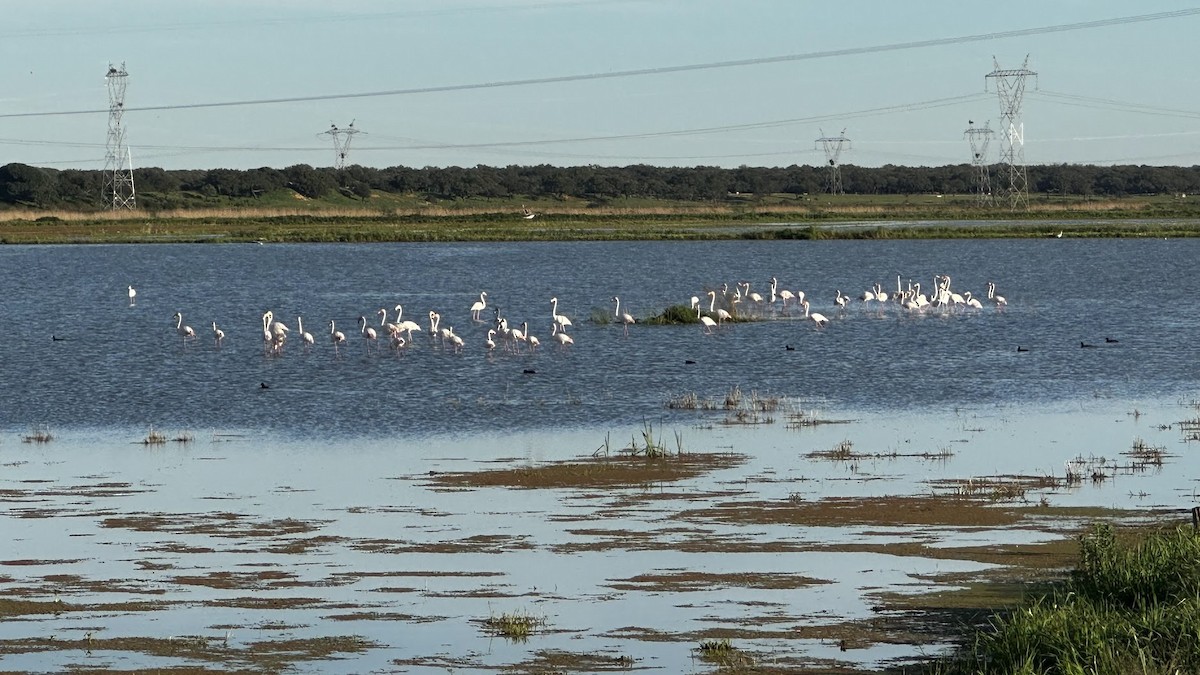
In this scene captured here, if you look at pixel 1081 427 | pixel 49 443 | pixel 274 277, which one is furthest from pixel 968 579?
pixel 274 277

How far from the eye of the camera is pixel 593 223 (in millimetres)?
110312

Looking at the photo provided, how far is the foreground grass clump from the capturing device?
32.0 feet

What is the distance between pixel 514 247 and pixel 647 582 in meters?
73.1

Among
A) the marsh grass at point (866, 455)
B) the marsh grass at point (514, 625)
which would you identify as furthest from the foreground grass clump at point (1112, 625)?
the marsh grass at point (866, 455)

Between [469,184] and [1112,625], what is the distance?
162 m

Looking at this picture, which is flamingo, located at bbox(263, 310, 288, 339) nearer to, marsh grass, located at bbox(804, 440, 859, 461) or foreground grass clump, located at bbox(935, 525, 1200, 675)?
marsh grass, located at bbox(804, 440, 859, 461)

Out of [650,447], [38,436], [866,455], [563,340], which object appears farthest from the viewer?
[563,340]

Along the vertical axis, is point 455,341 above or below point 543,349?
above

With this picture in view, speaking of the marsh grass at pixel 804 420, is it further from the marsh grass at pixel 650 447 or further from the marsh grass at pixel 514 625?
the marsh grass at pixel 514 625

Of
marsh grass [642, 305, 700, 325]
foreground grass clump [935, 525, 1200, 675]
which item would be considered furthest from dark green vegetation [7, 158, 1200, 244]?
foreground grass clump [935, 525, 1200, 675]

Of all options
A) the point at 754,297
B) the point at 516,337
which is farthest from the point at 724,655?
the point at 754,297

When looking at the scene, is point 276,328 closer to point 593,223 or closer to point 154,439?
point 154,439

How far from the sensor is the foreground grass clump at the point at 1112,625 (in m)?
9.76

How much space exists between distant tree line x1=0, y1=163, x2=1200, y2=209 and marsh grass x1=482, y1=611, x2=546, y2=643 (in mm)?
125849
